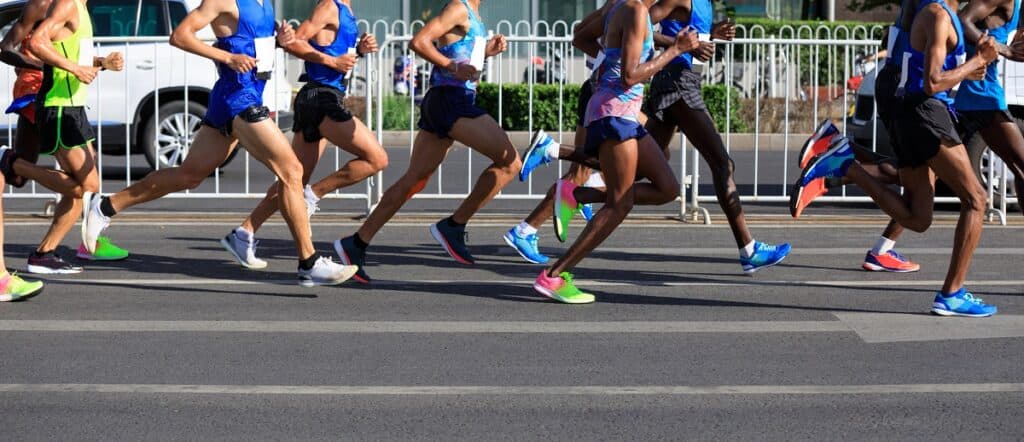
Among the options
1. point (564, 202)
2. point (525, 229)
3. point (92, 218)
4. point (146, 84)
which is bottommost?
point (525, 229)

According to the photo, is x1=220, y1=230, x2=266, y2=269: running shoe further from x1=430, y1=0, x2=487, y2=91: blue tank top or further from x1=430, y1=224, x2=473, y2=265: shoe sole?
x1=430, y1=0, x2=487, y2=91: blue tank top

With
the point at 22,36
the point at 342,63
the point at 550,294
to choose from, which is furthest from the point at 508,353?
the point at 22,36

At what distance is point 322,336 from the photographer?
7.04m

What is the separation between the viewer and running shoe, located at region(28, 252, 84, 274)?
896 centimetres

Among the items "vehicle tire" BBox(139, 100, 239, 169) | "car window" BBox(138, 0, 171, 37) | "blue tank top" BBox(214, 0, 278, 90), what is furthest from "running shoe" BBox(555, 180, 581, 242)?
"car window" BBox(138, 0, 171, 37)

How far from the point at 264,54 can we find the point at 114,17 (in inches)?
297

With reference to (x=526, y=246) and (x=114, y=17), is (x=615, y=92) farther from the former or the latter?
(x=114, y=17)

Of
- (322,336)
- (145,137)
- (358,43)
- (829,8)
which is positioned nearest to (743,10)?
(829,8)

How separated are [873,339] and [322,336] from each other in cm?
235

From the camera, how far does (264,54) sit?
810 centimetres

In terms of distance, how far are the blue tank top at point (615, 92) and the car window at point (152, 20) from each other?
26.9 ft

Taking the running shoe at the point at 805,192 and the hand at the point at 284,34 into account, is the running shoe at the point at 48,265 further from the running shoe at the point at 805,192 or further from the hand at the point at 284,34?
the running shoe at the point at 805,192

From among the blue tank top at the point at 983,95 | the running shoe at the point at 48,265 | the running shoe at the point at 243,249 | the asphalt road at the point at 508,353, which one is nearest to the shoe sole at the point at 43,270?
the running shoe at the point at 48,265

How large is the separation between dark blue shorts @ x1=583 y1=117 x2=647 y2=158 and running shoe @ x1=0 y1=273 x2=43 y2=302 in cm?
279
